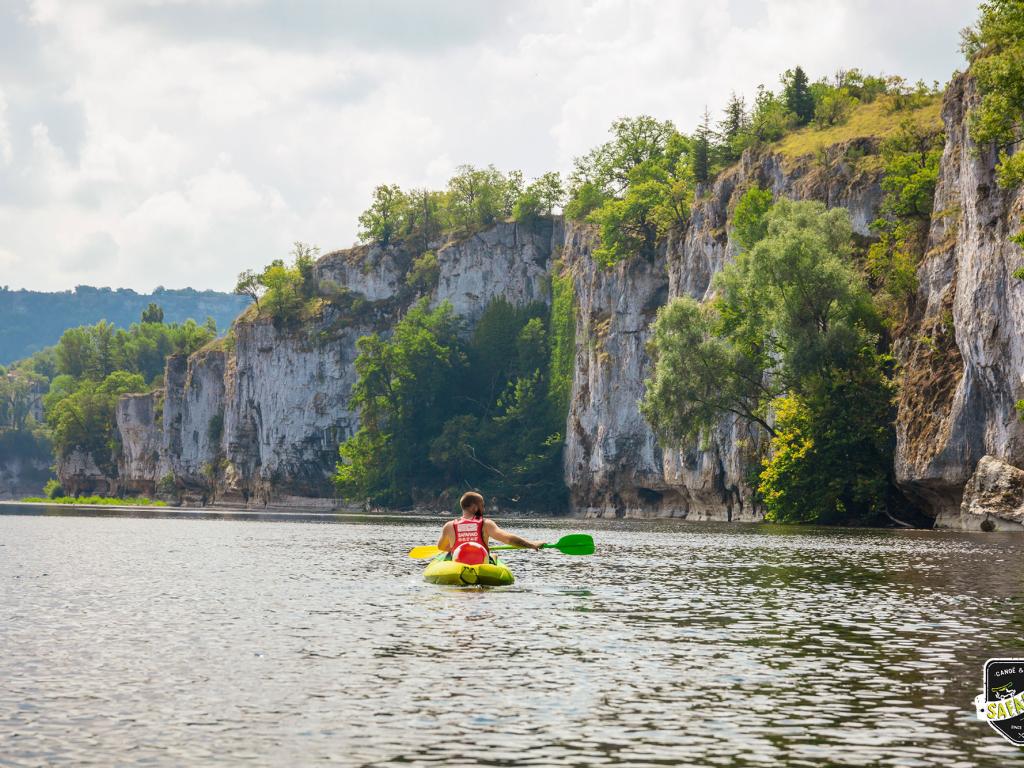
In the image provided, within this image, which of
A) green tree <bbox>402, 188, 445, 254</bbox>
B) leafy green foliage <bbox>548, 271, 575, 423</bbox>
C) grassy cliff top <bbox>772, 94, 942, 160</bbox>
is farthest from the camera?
green tree <bbox>402, 188, 445, 254</bbox>

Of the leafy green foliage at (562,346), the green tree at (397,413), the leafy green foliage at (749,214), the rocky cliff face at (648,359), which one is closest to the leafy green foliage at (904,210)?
the rocky cliff face at (648,359)

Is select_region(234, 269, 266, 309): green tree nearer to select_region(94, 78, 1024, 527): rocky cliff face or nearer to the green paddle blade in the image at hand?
select_region(94, 78, 1024, 527): rocky cliff face

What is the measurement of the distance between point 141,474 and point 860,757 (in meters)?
169

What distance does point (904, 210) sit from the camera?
67625mm

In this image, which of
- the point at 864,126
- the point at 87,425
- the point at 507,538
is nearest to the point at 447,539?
the point at 507,538

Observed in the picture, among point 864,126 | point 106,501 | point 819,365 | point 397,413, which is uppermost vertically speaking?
point 864,126

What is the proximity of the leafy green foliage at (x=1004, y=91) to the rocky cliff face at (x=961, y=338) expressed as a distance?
242 centimetres

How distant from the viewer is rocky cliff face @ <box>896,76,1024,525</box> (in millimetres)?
52125

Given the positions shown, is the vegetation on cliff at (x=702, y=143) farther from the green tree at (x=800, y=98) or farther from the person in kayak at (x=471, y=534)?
the person in kayak at (x=471, y=534)

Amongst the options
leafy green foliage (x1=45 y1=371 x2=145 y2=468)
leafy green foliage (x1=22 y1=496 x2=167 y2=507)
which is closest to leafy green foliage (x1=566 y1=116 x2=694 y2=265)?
leafy green foliage (x1=22 y1=496 x2=167 y2=507)

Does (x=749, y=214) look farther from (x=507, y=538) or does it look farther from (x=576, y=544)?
(x=507, y=538)

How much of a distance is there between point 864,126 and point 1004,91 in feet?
97.9

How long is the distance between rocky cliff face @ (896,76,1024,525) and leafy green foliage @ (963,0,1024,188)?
2.42m

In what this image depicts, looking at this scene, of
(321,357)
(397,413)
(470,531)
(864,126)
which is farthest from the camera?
(321,357)
